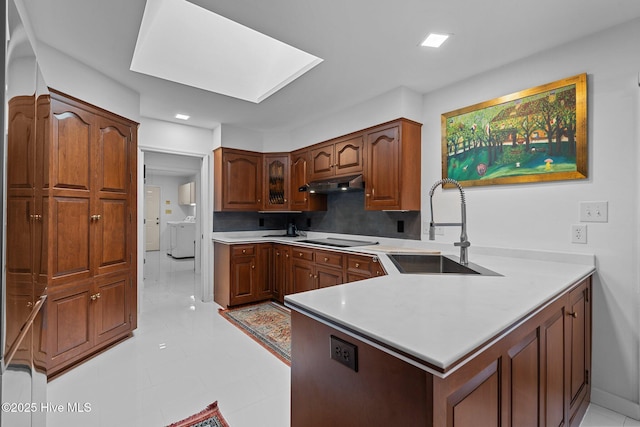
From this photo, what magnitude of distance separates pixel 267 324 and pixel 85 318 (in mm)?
1594

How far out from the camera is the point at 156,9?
218 centimetres

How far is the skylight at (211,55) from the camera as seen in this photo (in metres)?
2.38

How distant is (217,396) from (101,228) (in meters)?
1.73

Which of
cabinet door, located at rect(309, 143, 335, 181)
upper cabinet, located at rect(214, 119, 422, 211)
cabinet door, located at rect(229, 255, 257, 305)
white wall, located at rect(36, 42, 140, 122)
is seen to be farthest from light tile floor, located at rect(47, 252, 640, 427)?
white wall, located at rect(36, 42, 140, 122)

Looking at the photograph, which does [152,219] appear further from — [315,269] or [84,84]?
A: [315,269]

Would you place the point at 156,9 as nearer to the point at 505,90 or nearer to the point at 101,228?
the point at 101,228

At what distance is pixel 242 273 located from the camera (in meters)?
3.75

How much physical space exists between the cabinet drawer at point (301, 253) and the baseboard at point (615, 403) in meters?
2.47

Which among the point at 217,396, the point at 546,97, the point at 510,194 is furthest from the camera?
the point at 510,194

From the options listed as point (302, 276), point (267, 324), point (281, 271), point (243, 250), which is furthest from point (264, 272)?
point (267, 324)

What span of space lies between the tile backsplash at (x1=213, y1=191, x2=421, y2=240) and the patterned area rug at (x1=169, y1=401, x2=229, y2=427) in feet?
7.25

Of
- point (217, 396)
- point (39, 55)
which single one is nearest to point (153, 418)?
point (217, 396)

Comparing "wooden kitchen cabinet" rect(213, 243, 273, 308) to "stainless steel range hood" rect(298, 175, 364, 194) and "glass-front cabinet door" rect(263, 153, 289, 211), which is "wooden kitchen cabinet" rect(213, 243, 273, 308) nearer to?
"glass-front cabinet door" rect(263, 153, 289, 211)

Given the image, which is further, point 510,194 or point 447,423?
point 510,194
